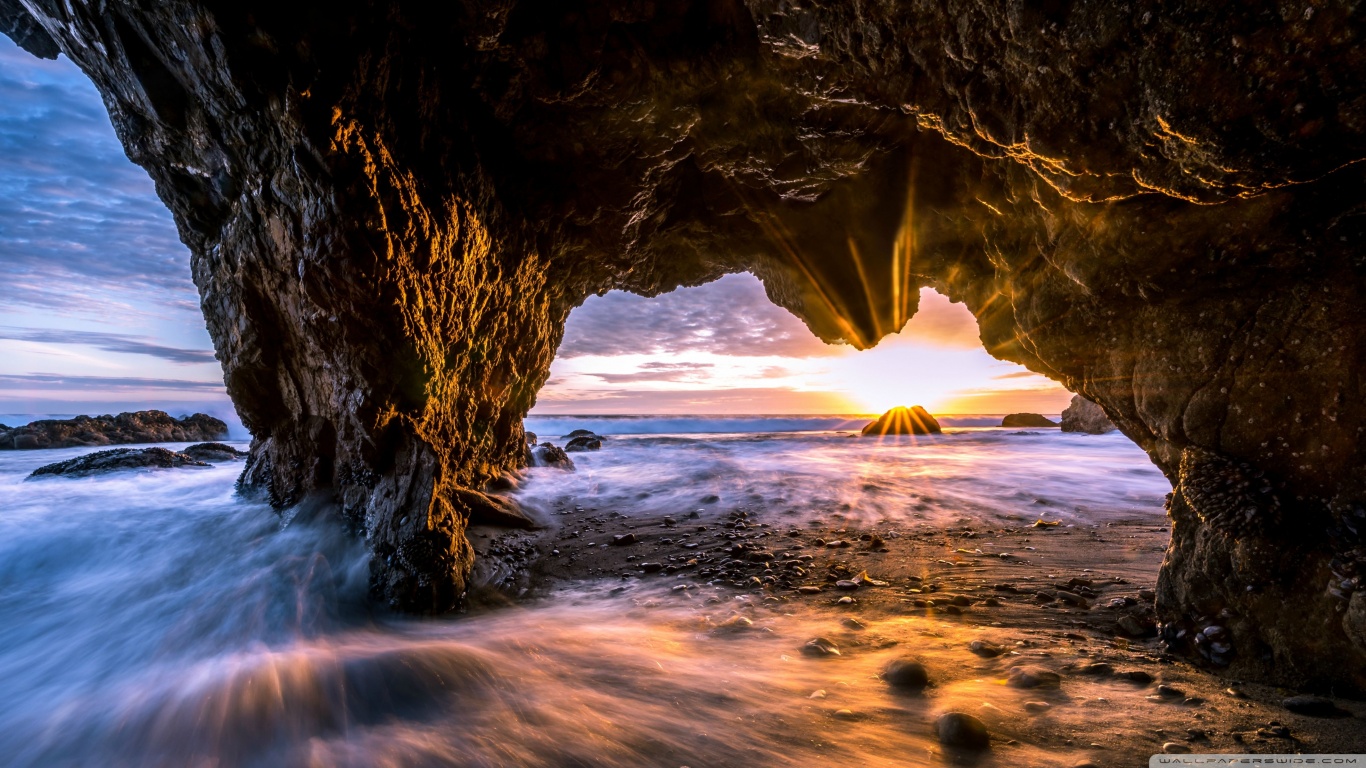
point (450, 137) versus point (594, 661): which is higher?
point (450, 137)

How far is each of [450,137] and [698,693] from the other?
15.9 feet

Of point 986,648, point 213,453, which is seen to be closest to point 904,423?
point 986,648

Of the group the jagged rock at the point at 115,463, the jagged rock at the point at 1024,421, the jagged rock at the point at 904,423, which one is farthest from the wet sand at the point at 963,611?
the jagged rock at the point at 1024,421

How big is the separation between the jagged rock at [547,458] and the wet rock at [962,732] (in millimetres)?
8837

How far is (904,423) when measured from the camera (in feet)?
74.3

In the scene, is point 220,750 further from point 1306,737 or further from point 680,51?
point 680,51

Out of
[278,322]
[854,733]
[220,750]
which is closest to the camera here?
[854,733]

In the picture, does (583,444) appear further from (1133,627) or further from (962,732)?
(962,732)

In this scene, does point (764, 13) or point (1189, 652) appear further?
point (764, 13)

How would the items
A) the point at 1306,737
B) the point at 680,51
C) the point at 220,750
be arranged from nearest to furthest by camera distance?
1. the point at 1306,737
2. the point at 220,750
3. the point at 680,51

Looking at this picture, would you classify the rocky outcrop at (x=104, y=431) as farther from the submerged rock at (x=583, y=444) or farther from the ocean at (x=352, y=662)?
the submerged rock at (x=583, y=444)

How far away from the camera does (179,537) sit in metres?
5.44

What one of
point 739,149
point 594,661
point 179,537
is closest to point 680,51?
point 739,149

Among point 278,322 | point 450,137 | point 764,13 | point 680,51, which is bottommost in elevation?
point 278,322
